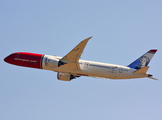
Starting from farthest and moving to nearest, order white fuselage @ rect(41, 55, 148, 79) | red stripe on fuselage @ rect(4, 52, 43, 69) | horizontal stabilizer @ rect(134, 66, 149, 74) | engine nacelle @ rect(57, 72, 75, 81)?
engine nacelle @ rect(57, 72, 75, 81) → red stripe on fuselage @ rect(4, 52, 43, 69) → white fuselage @ rect(41, 55, 148, 79) → horizontal stabilizer @ rect(134, 66, 149, 74)

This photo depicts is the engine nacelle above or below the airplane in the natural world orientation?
below

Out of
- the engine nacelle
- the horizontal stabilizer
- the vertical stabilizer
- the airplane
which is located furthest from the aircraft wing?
the horizontal stabilizer

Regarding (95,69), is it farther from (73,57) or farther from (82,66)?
A: (73,57)

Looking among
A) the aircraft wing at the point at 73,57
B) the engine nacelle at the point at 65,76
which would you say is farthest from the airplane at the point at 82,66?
the engine nacelle at the point at 65,76

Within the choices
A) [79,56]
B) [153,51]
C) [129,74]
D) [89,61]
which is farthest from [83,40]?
[153,51]

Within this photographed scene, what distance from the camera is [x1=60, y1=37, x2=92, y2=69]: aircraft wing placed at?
142 feet

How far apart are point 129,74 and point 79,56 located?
9.41m

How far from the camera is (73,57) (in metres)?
45.4

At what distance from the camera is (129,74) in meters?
46.5

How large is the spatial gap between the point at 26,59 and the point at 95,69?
13041mm

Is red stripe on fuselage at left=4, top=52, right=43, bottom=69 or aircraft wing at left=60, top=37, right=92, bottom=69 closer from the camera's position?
aircraft wing at left=60, top=37, right=92, bottom=69

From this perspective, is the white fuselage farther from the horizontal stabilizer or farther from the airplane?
the horizontal stabilizer

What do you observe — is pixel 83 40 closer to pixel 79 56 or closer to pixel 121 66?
pixel 79 56

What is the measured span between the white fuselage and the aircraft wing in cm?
109
